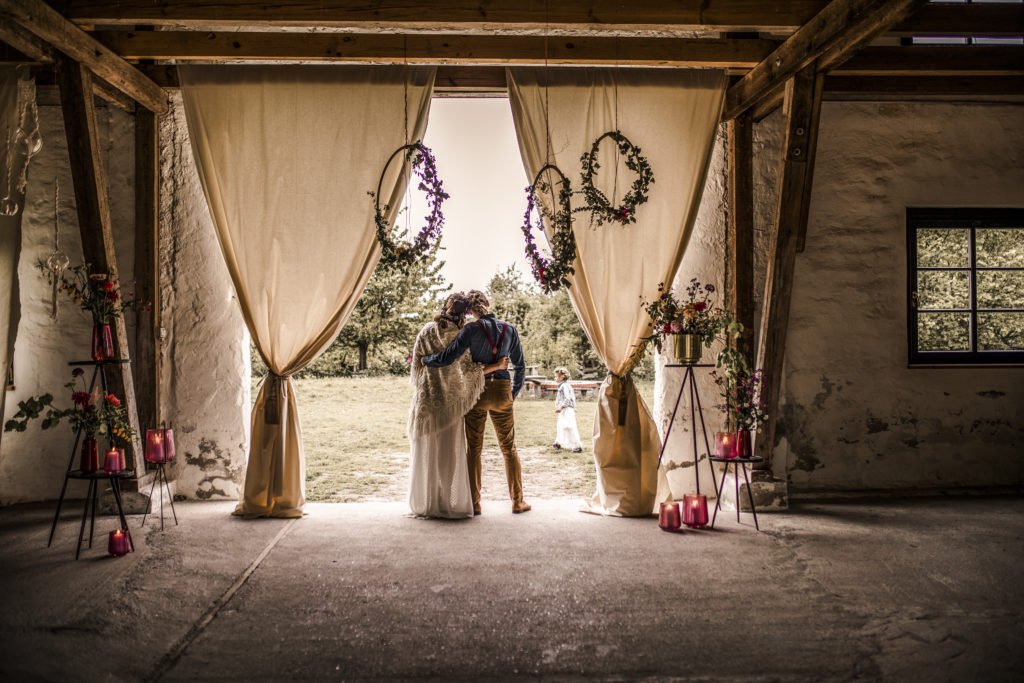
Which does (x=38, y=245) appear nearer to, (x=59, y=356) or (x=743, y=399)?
(x=59, y=356)

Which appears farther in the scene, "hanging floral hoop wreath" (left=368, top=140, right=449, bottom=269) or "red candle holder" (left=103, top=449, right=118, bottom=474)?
"hanging floral hoop wreath" (left=368, top=140, right=449, bottom=269)

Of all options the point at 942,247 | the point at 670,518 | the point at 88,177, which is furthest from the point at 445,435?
the point at 942,247

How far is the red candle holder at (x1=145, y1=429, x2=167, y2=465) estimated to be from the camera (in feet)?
14.6

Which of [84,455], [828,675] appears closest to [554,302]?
[84,455]

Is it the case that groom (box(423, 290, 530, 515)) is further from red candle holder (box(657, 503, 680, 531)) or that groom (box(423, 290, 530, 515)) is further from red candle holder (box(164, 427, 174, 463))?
red candle holder (box(164, 427, 174, 463))

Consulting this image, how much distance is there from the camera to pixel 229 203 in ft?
16.4

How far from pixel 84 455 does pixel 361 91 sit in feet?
9.22

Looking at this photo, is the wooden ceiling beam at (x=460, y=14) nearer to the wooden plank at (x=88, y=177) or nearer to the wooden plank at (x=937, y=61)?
the wooden plank at (x=88, y=177)

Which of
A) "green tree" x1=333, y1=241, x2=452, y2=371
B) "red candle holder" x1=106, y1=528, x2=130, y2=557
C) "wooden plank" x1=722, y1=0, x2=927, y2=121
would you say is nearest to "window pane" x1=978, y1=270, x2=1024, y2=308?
"wooden plank" x1=722, y1=0, x2=927, y2=121

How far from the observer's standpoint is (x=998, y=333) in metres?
5.62

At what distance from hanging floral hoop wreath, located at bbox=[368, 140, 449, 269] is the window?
347 centimetres

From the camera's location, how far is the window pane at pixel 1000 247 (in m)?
5.62

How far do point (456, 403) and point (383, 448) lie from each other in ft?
14.0

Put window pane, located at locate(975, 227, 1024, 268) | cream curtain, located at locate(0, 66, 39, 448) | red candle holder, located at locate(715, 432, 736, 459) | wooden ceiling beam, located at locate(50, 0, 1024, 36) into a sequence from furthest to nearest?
window pane, located at locate(975, 227, 1024, 268) < red candle holder, located at locate(715, 432, 736, 459) < cream curtain, located at locate(0, 66, 39, 448) < wooden ceiling beam, located at locate(50, 0, 1024, 36)
